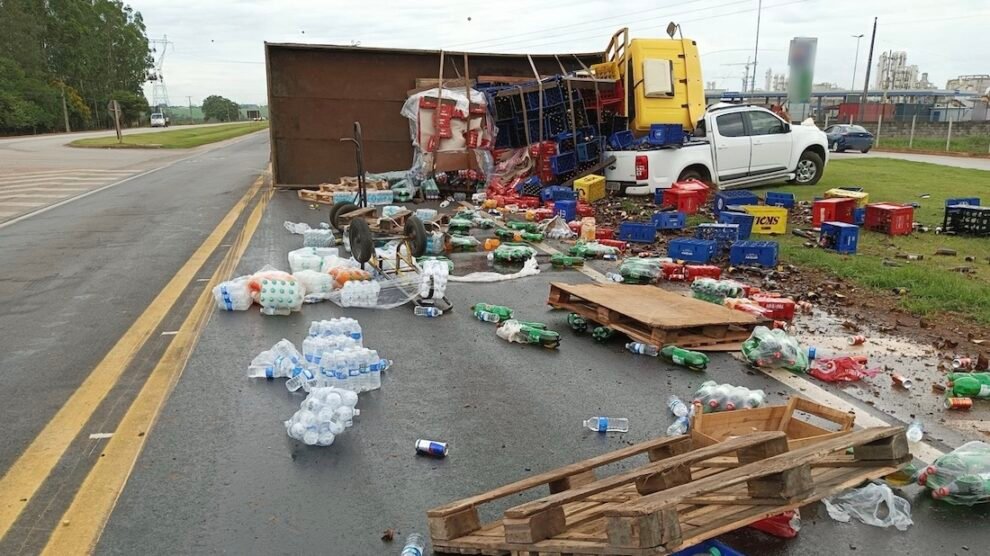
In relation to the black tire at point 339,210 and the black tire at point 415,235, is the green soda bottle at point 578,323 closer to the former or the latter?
the black tire at point 415,235

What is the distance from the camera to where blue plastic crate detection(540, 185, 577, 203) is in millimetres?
14211

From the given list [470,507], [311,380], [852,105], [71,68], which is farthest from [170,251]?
[71,68]

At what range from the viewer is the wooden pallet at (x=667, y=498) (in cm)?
261

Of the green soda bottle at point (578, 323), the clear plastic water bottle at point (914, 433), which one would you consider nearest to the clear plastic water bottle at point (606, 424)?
the clear plastic water bottle at point (914, 433)

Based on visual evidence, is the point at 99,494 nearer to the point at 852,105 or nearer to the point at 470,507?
the point at 470,507

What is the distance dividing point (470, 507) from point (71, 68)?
9318 centimetres

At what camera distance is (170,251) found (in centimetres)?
966

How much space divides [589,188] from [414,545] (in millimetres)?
11831

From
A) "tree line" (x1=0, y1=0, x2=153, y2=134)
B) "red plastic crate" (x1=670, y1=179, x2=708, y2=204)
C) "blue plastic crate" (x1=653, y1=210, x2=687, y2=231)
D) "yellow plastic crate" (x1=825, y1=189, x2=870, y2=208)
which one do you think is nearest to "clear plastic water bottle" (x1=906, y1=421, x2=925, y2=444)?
"blue plastic crate" (x1=653, y1=210, x2=687, y2=231)

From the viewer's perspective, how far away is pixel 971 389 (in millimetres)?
4738

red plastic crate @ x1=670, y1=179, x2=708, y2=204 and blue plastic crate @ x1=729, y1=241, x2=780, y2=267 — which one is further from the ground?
red plastic crate @ x1=670, y1=179, x2=708, y2=204

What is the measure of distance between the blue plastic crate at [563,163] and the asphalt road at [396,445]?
9.55 meters

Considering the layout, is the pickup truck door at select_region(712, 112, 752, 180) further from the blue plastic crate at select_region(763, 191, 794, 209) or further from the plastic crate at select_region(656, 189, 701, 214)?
the blue plastic crate at select_region(763, 191, 794, 209)

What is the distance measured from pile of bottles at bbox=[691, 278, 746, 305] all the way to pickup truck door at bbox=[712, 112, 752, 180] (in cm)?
786
